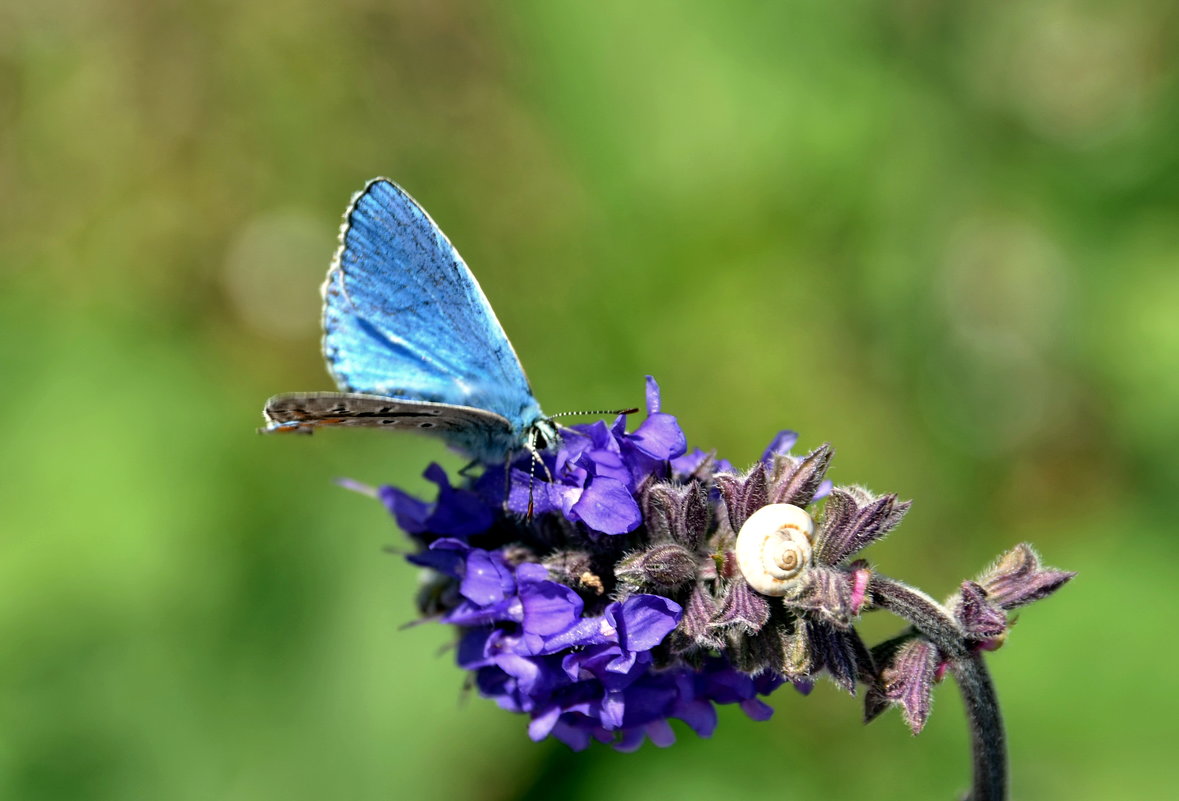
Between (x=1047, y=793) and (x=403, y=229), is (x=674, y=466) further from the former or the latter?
(x=1047, y=793)

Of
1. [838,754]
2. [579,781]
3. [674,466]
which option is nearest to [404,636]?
[579,781]

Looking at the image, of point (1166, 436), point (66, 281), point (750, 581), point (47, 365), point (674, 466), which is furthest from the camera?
point (66, 281)

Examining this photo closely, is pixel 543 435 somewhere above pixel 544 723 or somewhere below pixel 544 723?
above

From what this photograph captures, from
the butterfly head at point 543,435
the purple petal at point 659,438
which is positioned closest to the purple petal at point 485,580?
the butterfly head at point 543,435

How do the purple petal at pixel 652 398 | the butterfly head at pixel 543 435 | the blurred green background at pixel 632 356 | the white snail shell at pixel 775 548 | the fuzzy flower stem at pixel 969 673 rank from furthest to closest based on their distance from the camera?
the blurred green background at pixel 632 356
the butterfly head at pixel 543 435
the purple petal at pixel 652 398
the fuzzy flower stem at pixel 969 673
the white snail shell at pixel 775 548

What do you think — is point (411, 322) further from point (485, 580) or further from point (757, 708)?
point (757, 708)

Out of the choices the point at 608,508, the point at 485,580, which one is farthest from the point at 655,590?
the point at 485,580

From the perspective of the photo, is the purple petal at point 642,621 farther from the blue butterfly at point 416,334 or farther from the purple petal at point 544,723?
the blue butterfly at point 416,334
